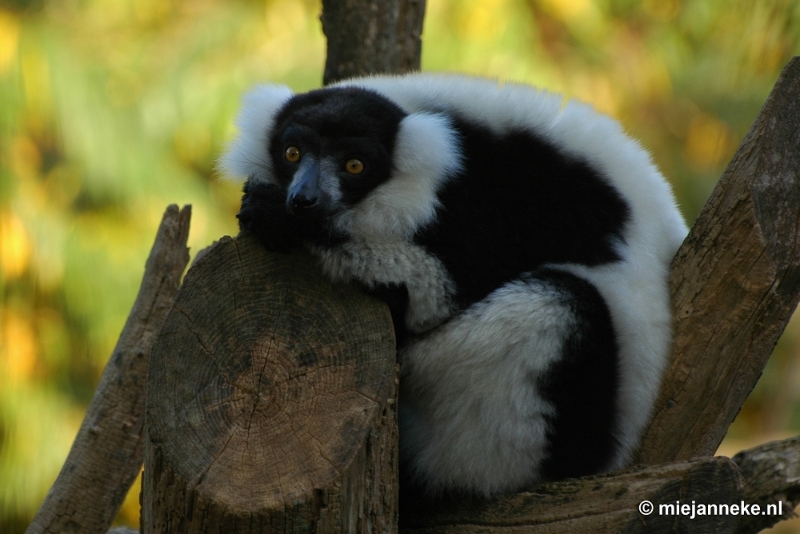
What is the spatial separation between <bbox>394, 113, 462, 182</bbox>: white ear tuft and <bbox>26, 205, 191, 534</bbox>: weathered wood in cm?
142

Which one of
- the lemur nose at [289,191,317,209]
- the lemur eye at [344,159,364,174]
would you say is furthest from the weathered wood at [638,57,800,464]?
the lemur nose at [289,191,317,209]

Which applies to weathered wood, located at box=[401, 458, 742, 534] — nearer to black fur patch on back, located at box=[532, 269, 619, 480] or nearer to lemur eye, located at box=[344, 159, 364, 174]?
black fur patch on back, located at box=[532, 269, 619, 480]

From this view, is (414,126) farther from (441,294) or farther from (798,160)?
(798,160)

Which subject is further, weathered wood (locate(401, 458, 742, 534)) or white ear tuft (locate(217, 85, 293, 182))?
white ear tuft (locate(217, 85, 293, 182))

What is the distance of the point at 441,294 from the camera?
10.5ft

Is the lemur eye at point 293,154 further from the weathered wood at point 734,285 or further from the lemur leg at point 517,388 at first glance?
the weathered wood at point 734,285

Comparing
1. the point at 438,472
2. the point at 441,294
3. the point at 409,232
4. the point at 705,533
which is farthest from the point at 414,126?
the point at 705,533

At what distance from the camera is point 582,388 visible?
126 inches

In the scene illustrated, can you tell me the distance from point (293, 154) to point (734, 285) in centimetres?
189

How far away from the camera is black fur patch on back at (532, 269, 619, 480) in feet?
10.4

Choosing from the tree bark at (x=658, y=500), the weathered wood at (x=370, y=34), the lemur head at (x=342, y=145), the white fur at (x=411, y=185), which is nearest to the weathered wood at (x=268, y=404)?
the white fur at (x=411, y=185)

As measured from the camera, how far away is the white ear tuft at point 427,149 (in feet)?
10.9

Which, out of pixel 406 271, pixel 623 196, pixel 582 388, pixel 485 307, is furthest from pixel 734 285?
pixel 406 271

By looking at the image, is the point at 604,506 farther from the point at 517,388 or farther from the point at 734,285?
the point at 734,285
